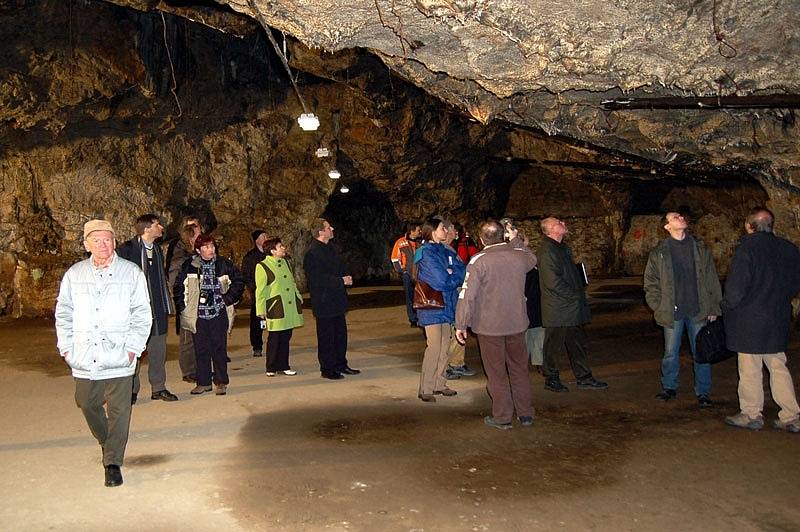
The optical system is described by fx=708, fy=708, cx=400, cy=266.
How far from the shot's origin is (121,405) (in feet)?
17.6

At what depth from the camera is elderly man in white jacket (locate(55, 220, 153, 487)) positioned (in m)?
5.24

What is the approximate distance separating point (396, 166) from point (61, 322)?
1729 centimetres

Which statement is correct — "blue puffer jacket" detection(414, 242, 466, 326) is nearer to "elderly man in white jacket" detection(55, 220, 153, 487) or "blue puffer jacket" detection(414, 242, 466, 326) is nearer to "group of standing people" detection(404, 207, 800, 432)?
"group of standing people" detection(404, 207, 800, 432)

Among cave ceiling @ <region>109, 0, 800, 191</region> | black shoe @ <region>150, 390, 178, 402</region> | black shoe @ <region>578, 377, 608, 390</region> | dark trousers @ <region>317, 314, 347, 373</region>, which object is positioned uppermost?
cave ceiling @ <region>109, 0, 800, 191</region>

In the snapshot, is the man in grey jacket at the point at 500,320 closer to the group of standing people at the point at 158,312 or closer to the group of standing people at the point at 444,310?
the group of standing people at the point at 444,310

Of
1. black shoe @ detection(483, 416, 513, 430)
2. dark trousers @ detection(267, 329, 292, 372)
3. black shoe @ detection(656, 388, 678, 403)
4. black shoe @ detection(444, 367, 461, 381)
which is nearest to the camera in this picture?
black shoe @ detection(483, 416, 513, 430)

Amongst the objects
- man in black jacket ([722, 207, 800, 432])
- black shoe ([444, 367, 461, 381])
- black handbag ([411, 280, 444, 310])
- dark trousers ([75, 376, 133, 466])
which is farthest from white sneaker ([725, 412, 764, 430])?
dark trousers ([75, 376, 133, 466])

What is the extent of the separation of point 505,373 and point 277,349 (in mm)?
3681

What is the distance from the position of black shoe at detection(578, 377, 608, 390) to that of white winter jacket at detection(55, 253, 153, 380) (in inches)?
198

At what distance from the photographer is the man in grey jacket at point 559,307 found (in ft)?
26.1

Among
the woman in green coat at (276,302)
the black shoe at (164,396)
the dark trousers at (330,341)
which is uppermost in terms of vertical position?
the woman in green coat at (276,302)

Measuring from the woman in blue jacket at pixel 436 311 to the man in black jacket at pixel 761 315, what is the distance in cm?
277

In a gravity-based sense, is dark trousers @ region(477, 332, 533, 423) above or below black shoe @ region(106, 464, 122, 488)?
above

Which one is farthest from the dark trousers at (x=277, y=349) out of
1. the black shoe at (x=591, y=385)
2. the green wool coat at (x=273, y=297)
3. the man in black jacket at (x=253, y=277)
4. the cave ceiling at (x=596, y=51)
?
the black shoe at (x=591, y=385)
